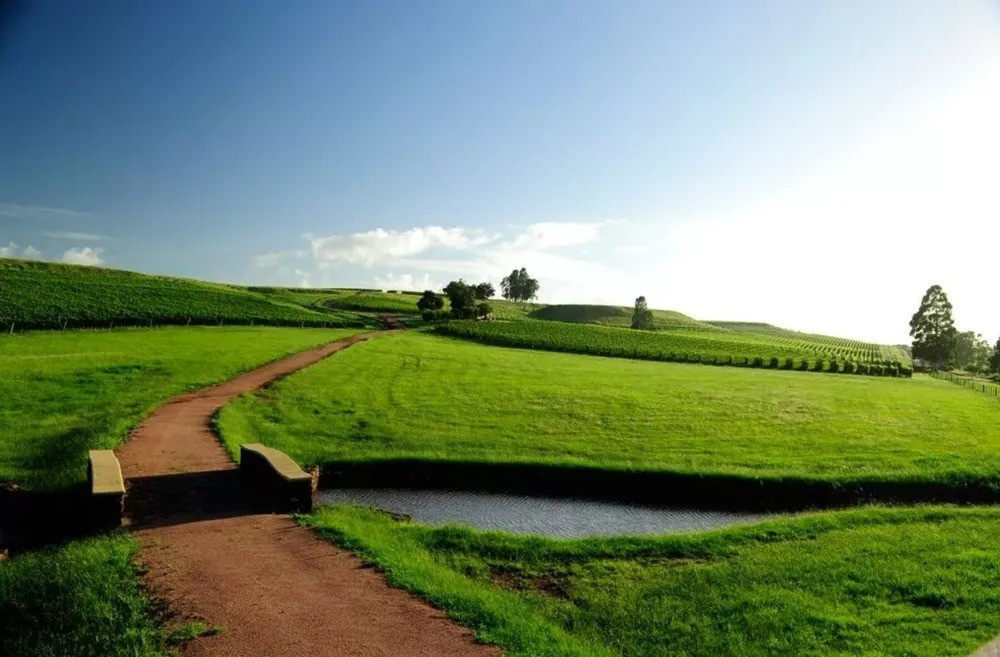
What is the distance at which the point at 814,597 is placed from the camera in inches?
448

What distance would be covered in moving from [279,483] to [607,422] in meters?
17.8

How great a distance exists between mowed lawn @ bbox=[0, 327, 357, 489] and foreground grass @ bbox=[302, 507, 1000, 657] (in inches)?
351

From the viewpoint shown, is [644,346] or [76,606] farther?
[644,346]

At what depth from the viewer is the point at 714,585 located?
12.0 meters

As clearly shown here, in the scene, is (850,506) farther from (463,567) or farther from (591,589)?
(463,567)

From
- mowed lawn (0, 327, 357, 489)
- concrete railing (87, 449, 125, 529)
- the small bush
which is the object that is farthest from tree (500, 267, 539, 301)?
concrete railing (87, 449, 125, 529)

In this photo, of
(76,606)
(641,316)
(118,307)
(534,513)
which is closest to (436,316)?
(118,307)

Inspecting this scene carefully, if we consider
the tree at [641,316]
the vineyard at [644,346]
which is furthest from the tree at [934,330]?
the tree at [641,316]

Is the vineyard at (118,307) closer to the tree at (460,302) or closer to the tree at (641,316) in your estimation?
the tree at (460,302)

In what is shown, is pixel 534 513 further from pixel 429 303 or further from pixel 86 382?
pixel 429 303

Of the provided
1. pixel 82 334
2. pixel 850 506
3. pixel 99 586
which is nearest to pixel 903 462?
pixel 850 506

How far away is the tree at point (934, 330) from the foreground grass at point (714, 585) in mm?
102880

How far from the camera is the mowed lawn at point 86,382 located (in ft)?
58.1

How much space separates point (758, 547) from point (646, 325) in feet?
432
